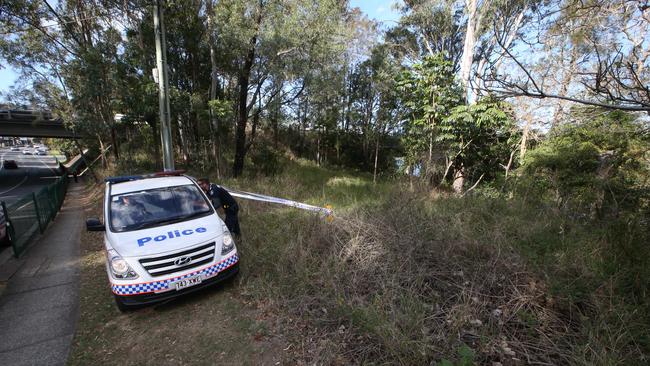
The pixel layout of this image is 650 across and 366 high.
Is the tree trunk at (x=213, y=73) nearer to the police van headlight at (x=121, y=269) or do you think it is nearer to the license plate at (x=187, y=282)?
the police van headlight at (x=121, y=269)

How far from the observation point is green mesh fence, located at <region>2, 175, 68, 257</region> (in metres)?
6.59

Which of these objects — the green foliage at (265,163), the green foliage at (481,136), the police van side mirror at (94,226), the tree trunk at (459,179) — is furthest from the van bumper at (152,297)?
the tree trunk at (459,179)

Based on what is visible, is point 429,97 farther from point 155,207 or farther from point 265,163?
point 155,207

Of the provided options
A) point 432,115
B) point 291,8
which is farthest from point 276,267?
point 291,8

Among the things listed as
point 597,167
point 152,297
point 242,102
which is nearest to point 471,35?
point 597,167

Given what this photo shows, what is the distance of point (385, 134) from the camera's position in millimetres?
21609

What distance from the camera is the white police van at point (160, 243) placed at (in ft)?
11.9

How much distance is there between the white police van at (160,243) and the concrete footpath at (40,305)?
0.91 metres

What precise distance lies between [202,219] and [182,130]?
552 inches

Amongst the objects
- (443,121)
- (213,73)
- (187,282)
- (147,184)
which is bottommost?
(187,282)

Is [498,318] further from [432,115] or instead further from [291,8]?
[291,8]

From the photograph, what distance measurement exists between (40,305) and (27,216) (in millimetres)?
5091

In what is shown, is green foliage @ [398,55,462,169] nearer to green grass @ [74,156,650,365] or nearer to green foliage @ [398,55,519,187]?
green foliage @ [398,55,519,187]

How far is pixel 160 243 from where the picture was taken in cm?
379
